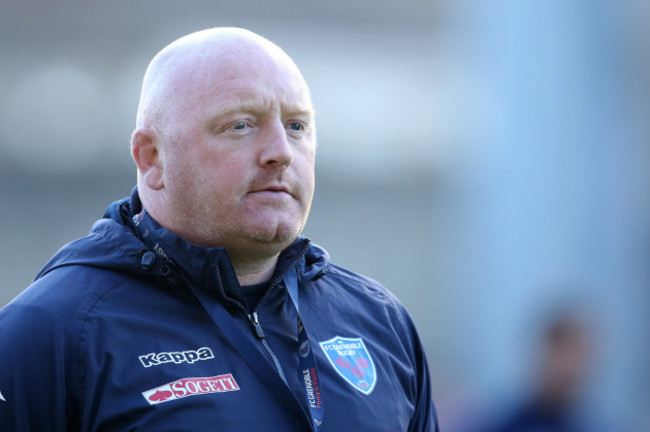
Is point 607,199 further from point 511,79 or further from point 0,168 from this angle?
point 0,168

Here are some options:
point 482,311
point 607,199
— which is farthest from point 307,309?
point 482,311

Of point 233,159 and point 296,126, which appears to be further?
point 296,126

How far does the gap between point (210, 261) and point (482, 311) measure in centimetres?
730

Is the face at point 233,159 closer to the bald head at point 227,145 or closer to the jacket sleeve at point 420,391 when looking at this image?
the bald head at point 227,145

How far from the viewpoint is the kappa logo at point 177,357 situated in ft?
7.69

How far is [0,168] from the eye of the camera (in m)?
11.9

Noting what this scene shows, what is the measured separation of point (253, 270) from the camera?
2.68 meters

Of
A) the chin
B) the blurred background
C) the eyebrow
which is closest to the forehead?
the eyebrow

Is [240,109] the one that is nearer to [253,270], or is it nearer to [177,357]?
[253,270]

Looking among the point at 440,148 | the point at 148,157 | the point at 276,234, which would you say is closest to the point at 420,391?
the point at 276,234

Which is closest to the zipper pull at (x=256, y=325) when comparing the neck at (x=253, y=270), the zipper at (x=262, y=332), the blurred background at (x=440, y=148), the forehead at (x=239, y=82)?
the zipper at (x=262, y=332)

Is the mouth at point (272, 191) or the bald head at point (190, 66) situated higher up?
the bald head at point (190, 66)

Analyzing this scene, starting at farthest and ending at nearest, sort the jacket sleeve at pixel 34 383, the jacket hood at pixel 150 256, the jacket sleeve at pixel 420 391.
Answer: the jacket sleeve at pixel 420 391 → the jacket hood at pixel 150 256 → the jacket sleeve at pixel 34 383

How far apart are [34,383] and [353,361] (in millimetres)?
921
